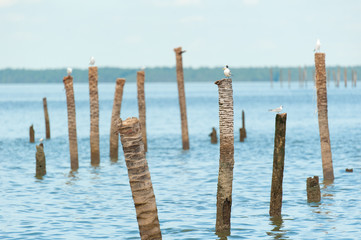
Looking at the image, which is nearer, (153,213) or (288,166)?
(153,213)

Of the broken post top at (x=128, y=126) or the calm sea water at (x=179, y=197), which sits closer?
the broken post top at (x=128, y=126)

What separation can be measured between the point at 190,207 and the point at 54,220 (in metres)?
3.47

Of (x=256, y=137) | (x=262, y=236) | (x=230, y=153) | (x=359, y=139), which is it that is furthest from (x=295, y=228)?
(x=256, y=137)

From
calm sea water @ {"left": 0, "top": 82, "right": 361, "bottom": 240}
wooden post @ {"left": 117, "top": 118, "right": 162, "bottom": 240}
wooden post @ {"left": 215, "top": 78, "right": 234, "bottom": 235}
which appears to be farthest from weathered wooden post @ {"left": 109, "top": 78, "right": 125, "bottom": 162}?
wooden post @ {"left": 117, "top": 118, "right": 162, "bottom": 240}

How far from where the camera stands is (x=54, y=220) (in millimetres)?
14859

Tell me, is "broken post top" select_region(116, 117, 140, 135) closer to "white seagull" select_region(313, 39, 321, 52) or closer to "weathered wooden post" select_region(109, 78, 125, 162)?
"white seagull" select_region(313, 39, 321, 52)

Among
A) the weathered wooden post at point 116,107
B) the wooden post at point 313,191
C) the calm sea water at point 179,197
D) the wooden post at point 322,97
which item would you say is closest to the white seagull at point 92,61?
the weathered wooden post at point 116,107

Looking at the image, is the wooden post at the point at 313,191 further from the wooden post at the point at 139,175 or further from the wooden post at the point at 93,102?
the wooden post at the point at 93,102

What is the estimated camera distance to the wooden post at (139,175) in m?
9.23

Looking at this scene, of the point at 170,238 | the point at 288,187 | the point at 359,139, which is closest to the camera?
the point at 170,238

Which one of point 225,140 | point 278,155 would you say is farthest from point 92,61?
point 225,140

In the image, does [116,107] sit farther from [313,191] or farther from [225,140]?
[225,140]

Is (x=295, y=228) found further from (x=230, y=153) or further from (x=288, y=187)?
(x=288, y=187)

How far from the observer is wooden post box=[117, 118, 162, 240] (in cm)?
923
